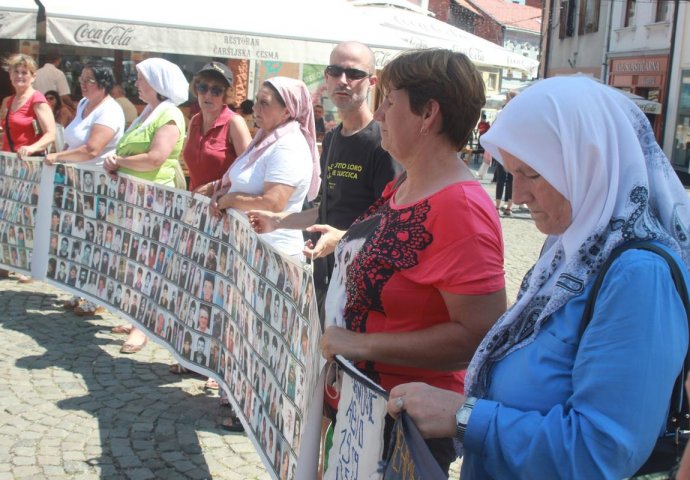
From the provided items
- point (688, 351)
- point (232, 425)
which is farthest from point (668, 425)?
point (232, 425)

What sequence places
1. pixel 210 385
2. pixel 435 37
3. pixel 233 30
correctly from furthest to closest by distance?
pixel 435 37, pixel 233 30, pixel 210 385

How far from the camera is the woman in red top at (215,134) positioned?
17.2ft

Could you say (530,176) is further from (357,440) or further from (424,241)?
(357,440)

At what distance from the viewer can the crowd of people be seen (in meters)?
1.51

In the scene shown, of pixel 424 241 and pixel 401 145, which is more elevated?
pixel 401 145

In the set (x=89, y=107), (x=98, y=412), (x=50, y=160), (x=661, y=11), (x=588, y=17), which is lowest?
(x=98, y=412)

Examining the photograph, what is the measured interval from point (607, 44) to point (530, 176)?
3326 cm

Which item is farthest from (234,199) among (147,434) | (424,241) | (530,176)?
(530,176)

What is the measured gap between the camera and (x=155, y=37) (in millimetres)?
10141

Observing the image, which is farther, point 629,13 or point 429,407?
point 629,13

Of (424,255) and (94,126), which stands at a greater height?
(94,126)

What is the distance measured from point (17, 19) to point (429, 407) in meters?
9.39

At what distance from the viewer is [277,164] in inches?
172

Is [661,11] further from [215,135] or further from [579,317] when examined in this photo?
[579,317]
